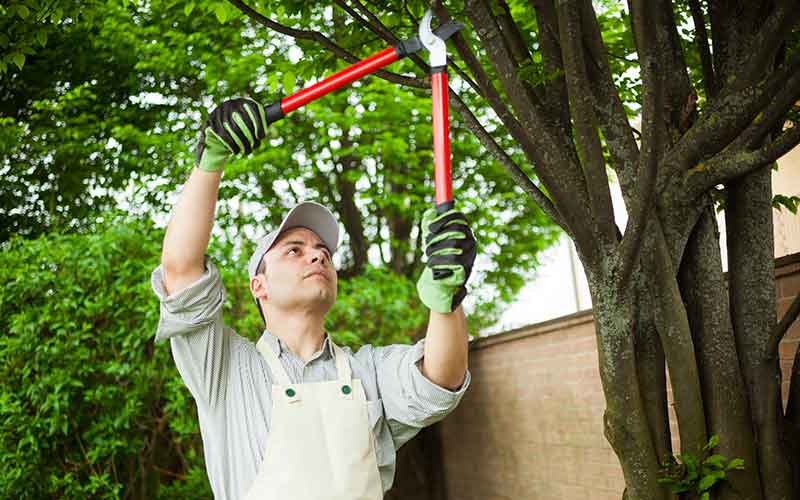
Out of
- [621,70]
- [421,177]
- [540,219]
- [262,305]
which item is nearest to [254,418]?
[262,305]

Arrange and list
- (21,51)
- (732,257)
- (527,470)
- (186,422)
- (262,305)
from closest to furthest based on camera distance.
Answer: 1. (262,305)
2. (732,257)
3. (21,51)
4. (527,470)
5. (186,422)


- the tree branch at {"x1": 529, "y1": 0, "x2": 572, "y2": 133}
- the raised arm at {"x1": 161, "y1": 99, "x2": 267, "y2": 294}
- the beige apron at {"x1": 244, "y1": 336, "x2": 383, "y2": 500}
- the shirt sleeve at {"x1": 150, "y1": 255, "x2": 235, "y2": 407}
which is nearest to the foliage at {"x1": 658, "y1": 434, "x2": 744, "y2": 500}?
the beige apron at {"x1": 244, "y1": 336, "x2": 383, "y2": 500}

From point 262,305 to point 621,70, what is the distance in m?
2.54

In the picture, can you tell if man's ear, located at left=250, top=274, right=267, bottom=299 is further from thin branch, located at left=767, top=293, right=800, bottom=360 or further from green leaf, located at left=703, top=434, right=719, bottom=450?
thin branch, located at left=767, top=293, right=800, bottom=360

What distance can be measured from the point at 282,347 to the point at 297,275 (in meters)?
0.20

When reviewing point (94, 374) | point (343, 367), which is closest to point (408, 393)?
point (343, 367)

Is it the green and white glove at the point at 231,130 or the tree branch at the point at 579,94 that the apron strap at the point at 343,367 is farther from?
the tree branch at the point at 579,94

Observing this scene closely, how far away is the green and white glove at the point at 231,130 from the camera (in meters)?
2.01

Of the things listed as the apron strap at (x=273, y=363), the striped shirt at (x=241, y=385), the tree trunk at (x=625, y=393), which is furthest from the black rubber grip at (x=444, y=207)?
the tree trunk at (x=625, y=393)

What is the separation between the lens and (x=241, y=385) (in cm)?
229

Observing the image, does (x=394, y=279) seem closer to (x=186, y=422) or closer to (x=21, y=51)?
(x=186, y=422)

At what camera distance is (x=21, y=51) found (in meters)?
3.50

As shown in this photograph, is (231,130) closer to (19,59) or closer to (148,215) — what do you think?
(19,59)

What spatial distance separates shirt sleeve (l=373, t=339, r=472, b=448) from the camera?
7.08ft
